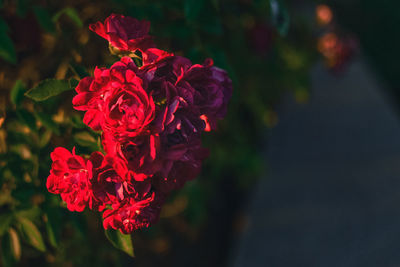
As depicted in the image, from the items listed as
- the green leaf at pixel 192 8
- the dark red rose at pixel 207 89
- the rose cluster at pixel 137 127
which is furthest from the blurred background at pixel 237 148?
the dark red rose at pixel 207 89

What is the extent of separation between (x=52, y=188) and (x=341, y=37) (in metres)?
2.43

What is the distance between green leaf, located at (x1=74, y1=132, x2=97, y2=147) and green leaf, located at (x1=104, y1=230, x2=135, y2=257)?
0.70 ft

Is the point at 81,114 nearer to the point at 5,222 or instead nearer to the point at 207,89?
the point at 5,222

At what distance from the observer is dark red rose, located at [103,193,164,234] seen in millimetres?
920

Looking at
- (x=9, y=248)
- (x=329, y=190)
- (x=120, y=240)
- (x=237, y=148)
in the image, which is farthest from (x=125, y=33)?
(x=329, y=190)

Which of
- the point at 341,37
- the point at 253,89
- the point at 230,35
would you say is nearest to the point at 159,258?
the point at 253,89

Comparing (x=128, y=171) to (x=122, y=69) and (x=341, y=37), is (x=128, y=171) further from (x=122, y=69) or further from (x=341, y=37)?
(x=341, y=37)

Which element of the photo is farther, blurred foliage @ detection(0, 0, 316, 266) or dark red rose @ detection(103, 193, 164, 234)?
blurred foliage @ detection(0, 0, 316, 266)

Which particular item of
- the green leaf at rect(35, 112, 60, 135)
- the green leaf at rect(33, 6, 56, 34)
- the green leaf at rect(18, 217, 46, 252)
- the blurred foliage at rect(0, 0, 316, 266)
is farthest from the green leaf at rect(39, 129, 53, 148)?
the green leaf at rect(33, 6, 56, 34)

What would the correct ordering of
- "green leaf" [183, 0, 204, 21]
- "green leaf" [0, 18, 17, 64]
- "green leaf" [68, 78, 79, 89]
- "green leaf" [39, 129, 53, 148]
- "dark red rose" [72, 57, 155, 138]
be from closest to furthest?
"dark red rose" [72, 57, 155, 138], "green leaf" [68, 78, 79, 89], "green leaf" [0, 18, 17, 64], "green leaf" [183, 0, 204, 21], "green leaf" [39, 129, 53, 148]

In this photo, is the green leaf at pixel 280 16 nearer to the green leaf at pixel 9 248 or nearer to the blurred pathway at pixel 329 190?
the green leaf at pixel 9 248

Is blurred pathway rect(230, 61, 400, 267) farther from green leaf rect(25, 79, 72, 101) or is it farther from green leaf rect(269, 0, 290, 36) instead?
green leaf rect(25, 79, 72, 101)

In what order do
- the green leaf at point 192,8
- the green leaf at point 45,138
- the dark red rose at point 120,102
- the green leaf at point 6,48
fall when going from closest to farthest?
the dark red rose at point 120,102, the green leaf at point 6,48, the green leaf at point 192,8, the green leaf at point 45,138

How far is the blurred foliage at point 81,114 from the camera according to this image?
1272 millimetres
